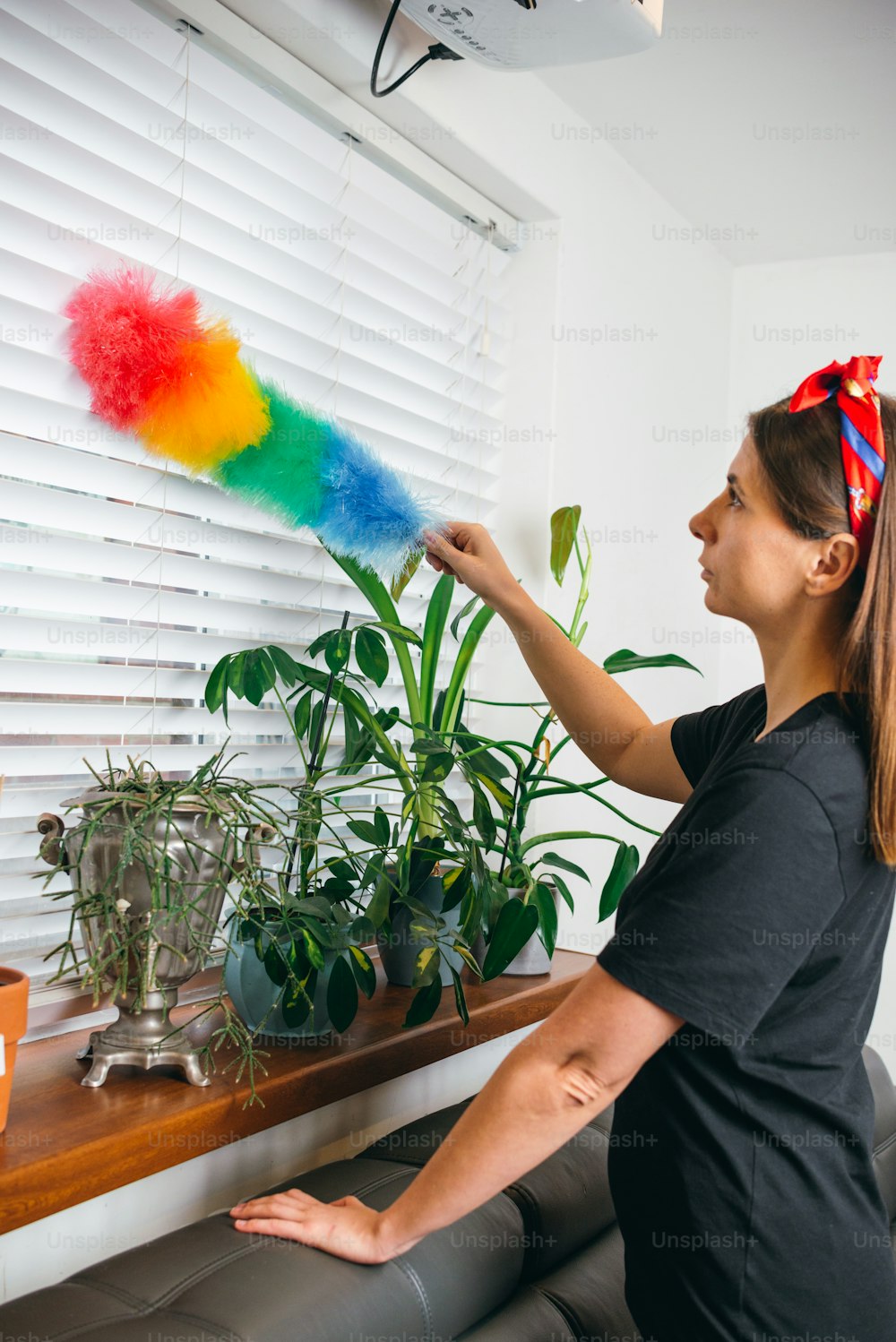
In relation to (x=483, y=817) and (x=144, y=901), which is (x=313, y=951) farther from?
(x=483, y=817)

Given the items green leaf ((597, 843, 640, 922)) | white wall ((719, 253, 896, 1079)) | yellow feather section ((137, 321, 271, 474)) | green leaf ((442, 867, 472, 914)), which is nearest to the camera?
yellow feather section ((137, 321, 271, 474))

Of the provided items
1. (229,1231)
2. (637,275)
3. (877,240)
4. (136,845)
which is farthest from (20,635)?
(877,240)

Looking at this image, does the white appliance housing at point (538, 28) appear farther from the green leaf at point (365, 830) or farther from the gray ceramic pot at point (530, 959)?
the gray ceramic pot at point (530, 959)

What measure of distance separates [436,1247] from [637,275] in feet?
7.04

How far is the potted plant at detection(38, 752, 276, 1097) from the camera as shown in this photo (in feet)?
3.48

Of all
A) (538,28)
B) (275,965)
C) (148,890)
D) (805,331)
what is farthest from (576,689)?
(805,331)

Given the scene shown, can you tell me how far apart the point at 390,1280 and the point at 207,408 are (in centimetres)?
94

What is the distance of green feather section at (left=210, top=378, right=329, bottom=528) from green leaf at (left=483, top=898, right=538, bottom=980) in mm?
577

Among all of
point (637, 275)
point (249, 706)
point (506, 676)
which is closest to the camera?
point (249, 706)

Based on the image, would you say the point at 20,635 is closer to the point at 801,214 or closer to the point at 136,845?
the point at 136,845

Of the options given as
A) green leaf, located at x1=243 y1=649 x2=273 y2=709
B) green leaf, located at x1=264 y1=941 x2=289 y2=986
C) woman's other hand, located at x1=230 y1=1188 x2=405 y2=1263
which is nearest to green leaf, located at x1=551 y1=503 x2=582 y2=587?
green leaf, located at x1=243 y1=649 x2=273 y2=709

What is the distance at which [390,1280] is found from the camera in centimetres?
97

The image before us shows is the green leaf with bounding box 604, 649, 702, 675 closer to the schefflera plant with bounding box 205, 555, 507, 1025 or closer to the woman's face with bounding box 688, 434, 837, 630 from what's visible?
the schefflera plant with bounding box 205, 555, 507, 1025

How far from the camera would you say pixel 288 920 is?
3.89 feet
